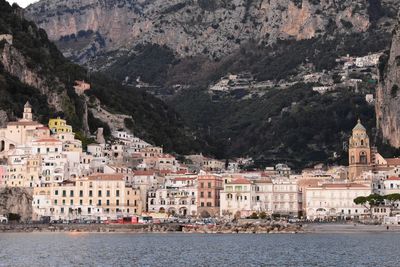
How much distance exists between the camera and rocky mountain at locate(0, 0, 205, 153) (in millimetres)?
168375

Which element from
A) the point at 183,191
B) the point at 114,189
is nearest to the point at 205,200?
the point at 183,191

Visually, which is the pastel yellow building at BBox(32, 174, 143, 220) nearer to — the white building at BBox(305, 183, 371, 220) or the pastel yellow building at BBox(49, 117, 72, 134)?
the pastel yellow building at BBox(49, 117, 72, 134)

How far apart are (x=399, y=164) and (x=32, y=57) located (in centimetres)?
5066

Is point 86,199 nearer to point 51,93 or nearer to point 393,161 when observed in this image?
point 51,93

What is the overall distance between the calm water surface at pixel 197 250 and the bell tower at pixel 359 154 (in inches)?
1237

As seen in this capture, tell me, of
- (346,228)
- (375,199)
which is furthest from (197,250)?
(375,199)

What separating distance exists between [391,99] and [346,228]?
57908mm

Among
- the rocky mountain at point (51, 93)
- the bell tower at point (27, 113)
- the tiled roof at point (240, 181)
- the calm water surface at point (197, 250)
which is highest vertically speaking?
the rocky mountain at point (51, 93)

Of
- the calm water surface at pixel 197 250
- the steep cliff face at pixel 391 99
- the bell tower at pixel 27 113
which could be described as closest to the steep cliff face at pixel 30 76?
the bell tower at pixel 27 113

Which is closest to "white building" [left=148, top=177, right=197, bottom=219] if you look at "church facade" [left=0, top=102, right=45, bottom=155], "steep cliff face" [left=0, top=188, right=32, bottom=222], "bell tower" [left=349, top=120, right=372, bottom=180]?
"steep cliff face" [left=0, top=188, right=32, bottom=222]

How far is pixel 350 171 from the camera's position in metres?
162

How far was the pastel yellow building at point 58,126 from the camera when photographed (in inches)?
6279

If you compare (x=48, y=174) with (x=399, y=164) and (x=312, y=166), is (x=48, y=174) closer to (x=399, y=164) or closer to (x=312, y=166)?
Result: (x=399, y=164)

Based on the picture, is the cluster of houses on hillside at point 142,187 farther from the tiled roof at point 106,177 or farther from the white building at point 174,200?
the white building at point 174,200
